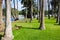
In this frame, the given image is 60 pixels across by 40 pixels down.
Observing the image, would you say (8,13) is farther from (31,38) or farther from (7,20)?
(31,38)

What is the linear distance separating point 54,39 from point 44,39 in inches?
30.8

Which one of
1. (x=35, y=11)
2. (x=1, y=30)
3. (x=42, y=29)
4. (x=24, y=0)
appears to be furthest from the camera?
(x=35, y=11)

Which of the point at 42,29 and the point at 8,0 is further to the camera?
the point at 42,29

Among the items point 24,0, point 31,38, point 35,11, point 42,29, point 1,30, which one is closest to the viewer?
point 31,38

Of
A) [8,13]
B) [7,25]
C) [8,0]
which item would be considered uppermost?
[8,0]

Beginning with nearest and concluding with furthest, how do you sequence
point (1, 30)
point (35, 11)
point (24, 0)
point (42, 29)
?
point (1, 30) < point (42, 29) < point (24, 0) < point (35, 11)

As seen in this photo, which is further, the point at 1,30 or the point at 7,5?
the point at 1,30

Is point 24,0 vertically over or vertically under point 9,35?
over

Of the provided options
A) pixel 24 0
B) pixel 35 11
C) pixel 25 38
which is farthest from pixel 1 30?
pixel 35 11

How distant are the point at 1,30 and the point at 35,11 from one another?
50737 mm

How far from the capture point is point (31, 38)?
15734 mm

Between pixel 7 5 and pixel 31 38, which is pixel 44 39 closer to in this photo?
pixel 31 38

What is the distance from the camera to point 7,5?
14836 mm

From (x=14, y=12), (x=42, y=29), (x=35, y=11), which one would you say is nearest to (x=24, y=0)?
(x=14, y=12)
